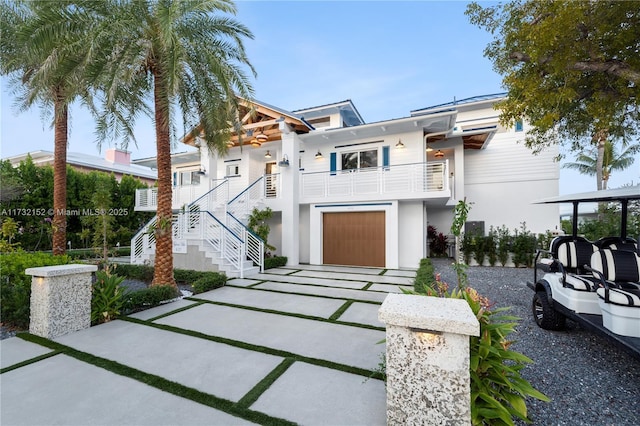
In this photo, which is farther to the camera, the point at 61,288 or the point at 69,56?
the point at 69,56

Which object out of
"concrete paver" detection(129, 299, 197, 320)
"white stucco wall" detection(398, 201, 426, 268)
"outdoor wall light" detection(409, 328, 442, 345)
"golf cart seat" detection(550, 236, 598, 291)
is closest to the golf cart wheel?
"golf cart seat" detection(550, 236, 598, 291)

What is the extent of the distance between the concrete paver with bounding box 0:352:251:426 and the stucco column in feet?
27.6

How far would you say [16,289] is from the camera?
469 cm

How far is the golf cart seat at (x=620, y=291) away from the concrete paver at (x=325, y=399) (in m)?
2.68

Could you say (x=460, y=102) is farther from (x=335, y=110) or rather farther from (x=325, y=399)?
(x=325, y=399)

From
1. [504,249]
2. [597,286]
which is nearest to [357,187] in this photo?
[504,249]

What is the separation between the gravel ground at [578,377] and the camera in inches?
93.9

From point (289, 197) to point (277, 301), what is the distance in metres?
6.11

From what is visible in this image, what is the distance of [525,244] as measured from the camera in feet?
35.1

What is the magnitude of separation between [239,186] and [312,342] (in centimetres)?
1136

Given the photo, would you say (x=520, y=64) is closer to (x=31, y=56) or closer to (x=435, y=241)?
(x=435, y=241)

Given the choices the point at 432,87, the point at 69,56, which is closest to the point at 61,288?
the point at 69,56

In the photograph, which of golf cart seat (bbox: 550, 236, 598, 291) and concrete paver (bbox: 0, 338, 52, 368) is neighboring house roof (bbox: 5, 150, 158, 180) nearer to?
concrete paver (bbox: 0, 338, 52, 368)

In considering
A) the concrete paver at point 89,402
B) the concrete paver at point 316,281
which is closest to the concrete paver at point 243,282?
the concrete paver at point 316,281
